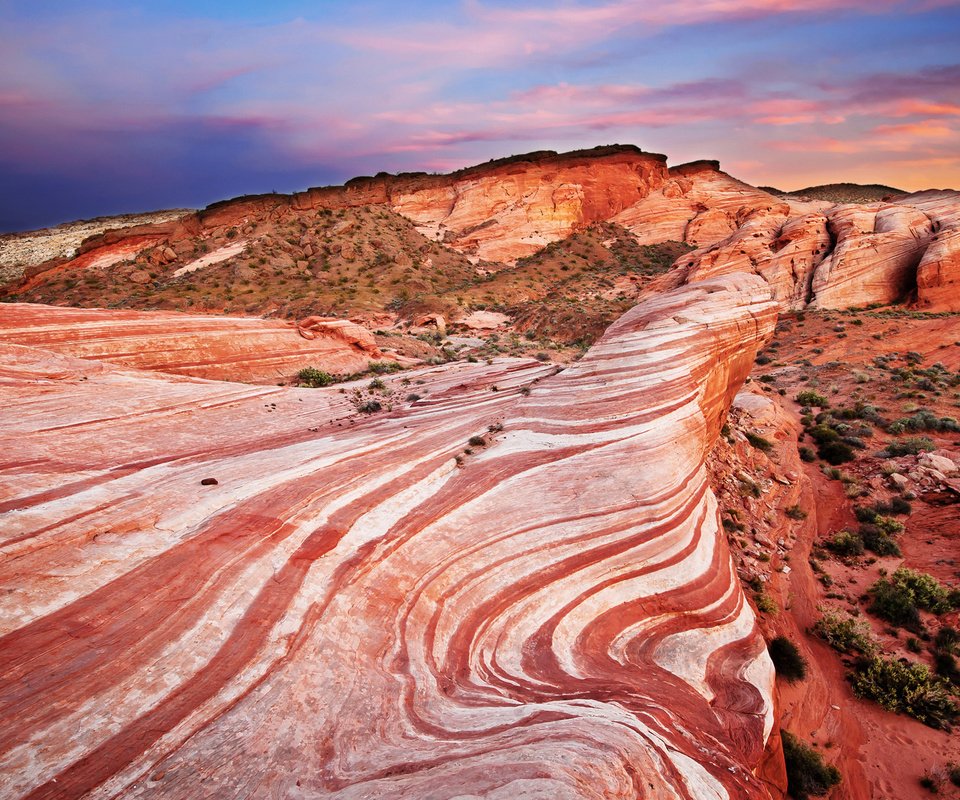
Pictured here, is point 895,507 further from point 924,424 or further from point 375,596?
point 375,596

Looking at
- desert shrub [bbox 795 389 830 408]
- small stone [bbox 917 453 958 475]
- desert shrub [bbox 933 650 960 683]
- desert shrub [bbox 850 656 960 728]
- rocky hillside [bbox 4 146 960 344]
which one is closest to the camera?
desert shrub [bbox 850 656 960 728]

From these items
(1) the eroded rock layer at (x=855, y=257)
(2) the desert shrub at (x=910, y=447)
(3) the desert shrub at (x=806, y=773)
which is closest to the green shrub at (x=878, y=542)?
(2) the desert shrub at (x=910, y=447)

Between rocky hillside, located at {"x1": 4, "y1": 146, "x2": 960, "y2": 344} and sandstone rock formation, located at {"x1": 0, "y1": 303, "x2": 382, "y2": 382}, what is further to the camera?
rocky hillside, located at {"x1": 4, "y1": 146, "x2": 960, "y2": 344}

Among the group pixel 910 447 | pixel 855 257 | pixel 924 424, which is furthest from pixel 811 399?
pixel 855 257

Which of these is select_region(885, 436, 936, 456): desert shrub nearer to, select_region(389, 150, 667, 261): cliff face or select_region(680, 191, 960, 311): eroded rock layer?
select_region(680, 191, 960, 311): eroded rock layer

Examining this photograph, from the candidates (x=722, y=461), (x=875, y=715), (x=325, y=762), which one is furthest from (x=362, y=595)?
(x=722, y=461)

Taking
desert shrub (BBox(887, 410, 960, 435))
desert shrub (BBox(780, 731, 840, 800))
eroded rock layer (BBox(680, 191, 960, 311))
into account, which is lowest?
desert shrub (BBox(780, 731, 840, 800))

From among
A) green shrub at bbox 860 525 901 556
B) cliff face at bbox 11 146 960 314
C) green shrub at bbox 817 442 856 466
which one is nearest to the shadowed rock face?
green shrub at bbox 860 525 901 556

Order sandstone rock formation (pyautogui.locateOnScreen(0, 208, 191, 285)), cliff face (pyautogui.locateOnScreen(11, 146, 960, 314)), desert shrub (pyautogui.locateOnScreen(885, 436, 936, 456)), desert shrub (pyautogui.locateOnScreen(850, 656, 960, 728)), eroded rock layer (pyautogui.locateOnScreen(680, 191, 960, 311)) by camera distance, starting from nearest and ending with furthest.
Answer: desert shrub (pyautogui.locateOnScreen(850, 656, 960, 728)), desert shrub (pyautogui.locateOnScreen(885, 436, 936, 456)), eroded rock layer (pyautogui.locateOnScreen(680, 191, 960, 311)), cliff face (pyautogui.locateOnScreen(11, 146, 960, 314)), sandstone rock formation (pyautogui.locateOnScreen(0, 208, 191, 285))
